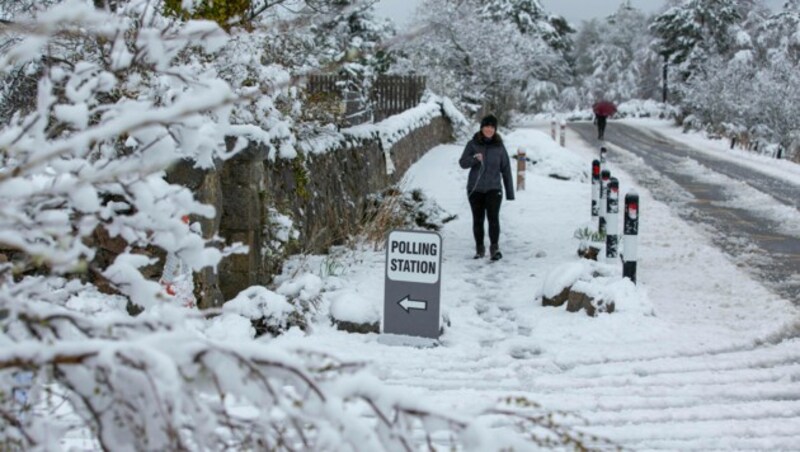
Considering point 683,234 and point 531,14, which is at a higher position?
point 531,14

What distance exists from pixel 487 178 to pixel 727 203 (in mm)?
5893

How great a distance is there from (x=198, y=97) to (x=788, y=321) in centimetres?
630

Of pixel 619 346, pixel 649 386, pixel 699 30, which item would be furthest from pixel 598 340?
pixel 699 30

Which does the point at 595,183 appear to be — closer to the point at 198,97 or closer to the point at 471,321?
the point at 471,321

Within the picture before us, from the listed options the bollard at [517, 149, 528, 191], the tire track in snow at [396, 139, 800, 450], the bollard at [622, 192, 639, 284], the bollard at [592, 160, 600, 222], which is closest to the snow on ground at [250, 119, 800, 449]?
the tire track in snow at [396, 139, 800, 450]

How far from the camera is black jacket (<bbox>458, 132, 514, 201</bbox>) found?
959 centimetres

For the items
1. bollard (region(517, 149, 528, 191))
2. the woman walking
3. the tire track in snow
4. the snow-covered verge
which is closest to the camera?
the tire track in snow

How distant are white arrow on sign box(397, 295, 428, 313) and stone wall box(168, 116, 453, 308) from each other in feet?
4.07

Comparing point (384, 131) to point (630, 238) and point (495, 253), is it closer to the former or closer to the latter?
point (495, 253)

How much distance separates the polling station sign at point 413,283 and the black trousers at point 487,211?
3.21 meters

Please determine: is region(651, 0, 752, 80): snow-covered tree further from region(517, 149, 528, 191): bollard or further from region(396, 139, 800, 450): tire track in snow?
region(396, 139, 800, 450): tire track in snow

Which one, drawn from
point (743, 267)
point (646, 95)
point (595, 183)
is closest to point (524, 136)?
point (595, 183)

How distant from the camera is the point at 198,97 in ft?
5.69

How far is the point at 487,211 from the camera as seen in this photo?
9.72m
